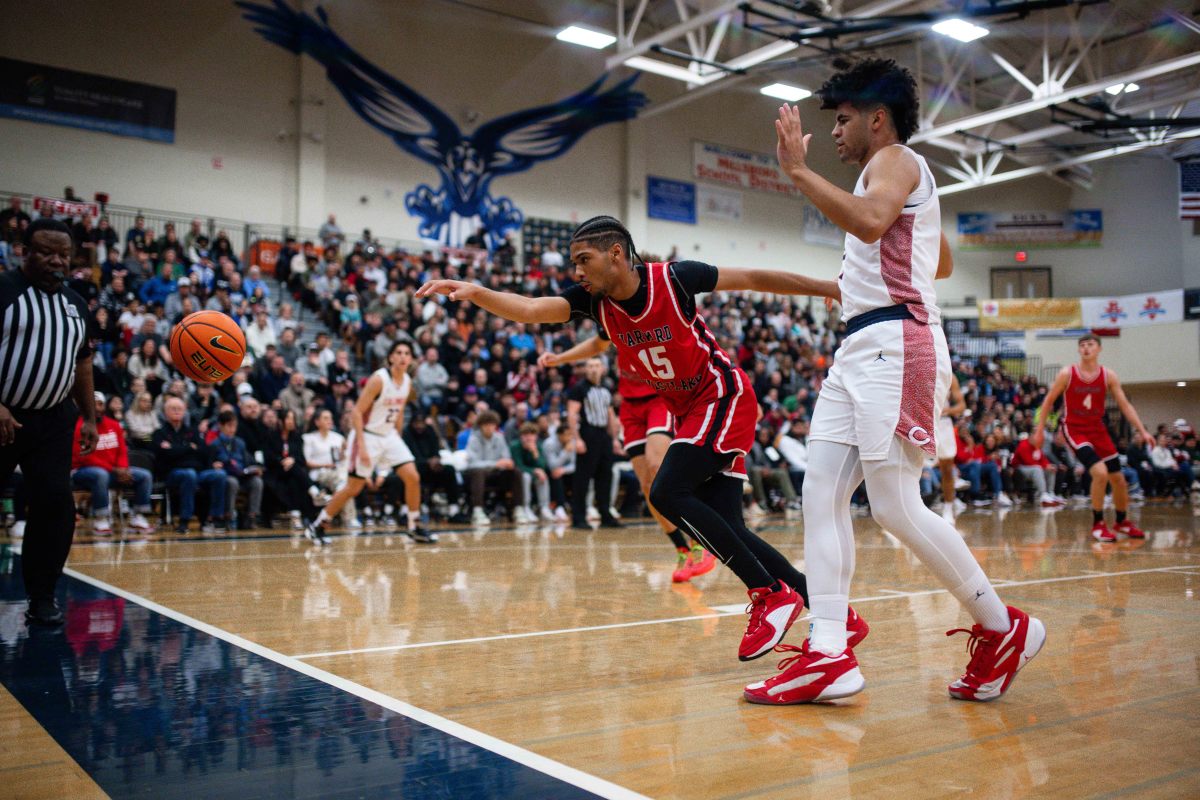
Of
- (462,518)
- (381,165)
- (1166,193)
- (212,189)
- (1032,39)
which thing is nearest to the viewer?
(462,518)

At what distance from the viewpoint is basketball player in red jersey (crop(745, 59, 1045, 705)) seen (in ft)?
10.2

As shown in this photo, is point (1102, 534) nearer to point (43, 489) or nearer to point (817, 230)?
point (43, 489)

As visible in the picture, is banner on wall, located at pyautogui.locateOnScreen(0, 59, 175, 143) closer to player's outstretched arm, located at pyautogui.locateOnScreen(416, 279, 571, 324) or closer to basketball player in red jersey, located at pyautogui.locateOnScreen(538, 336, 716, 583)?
basketball player in red jersey, located at pyautogui.locateOnScreen(538, 336, 716, 583)

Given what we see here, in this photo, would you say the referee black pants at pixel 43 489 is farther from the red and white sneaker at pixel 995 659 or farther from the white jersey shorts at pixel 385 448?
the white jersey shorts at pixel 385 448

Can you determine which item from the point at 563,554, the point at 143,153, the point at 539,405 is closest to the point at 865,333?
the point at 563,554

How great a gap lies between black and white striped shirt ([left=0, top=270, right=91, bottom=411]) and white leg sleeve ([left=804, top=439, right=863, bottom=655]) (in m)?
3.60

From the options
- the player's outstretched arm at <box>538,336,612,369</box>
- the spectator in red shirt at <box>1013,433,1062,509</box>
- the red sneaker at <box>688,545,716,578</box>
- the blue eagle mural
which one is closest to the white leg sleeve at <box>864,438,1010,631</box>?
the player's outstretched arm at <box>538,336,612,369</box>

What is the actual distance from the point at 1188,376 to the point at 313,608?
31.3 metres

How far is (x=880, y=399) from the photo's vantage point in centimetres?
315

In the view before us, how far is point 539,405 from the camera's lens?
1509 centimetres

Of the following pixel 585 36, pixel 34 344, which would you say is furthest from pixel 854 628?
pixel 585 36

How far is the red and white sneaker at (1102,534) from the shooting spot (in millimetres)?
9375

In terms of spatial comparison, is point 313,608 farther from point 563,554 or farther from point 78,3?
point 78,3

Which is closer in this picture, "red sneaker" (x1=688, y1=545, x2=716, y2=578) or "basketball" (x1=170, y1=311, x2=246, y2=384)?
"basketball" (x1=170, y1=311, x2=246, y2=384)
